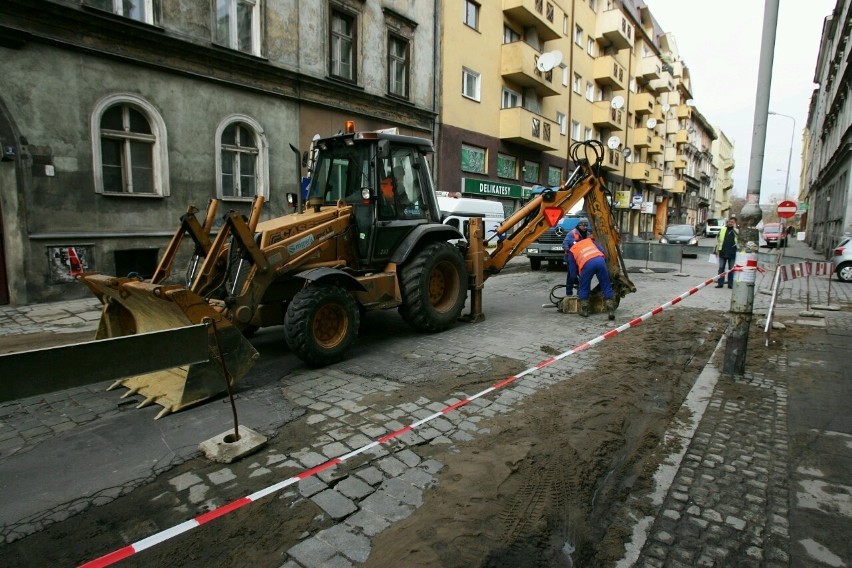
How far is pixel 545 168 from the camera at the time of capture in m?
26.7

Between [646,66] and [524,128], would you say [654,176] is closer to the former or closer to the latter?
[646,66]

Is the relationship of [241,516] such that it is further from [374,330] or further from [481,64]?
[481,64]

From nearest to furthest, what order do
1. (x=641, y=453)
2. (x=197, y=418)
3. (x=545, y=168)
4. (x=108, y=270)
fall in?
1. (x=641, y=453)
2. (x=197, y=418)
3. (x=108, y=270)
4. (x=545, y=168)

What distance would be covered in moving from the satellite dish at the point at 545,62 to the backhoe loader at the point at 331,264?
1626 centimetres

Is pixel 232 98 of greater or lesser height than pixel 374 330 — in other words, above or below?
above

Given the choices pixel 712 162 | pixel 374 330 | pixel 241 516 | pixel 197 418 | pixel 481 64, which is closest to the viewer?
pixel 241 516

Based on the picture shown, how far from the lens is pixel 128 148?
10328mm

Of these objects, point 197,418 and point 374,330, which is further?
point 374,330

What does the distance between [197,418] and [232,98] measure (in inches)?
392

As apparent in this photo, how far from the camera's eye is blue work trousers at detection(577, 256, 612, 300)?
332 inches

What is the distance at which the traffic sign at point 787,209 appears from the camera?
14.1 m

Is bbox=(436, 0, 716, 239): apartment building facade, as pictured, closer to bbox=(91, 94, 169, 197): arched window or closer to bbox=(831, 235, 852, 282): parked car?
bbox=(831, 235, 852, 282): parked car

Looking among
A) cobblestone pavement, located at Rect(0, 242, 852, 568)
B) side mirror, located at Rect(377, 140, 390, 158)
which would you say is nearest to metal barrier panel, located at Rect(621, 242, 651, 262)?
cobblestone pavement, located at Rect(0, 242, 852, 568)

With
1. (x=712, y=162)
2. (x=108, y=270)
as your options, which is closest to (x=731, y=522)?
(x=108, y=270)
